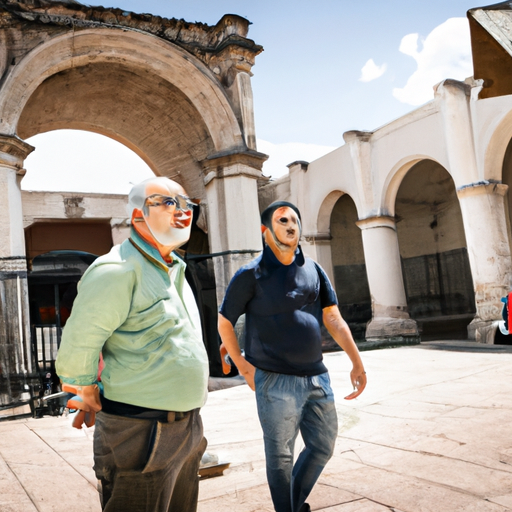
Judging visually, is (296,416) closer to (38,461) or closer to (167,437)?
(167,437)

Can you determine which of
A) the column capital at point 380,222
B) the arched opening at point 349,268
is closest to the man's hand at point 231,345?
the column capital at point 380,222

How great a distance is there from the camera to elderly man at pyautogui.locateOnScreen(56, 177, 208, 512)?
1.74m

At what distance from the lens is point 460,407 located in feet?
15.4

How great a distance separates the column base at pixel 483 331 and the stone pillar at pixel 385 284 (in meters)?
1.71

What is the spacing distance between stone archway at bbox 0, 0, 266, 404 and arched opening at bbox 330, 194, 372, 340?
821 cm

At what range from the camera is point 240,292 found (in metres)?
2.61

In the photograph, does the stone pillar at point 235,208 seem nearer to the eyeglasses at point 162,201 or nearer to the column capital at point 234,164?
the column capital at point 234,164

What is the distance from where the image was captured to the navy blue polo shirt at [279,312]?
248 centimetres

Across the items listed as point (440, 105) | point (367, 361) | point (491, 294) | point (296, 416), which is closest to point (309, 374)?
point (296, 416)

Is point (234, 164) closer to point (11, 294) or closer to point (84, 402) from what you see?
point (11, 294)

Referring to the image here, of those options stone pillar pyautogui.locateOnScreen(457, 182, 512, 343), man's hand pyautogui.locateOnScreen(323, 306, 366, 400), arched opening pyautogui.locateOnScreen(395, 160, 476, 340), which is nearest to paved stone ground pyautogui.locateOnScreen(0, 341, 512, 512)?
man's hand pyautogui.locateOnScreen(323, 306, 366, 400)

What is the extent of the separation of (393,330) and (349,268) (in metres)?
4.23

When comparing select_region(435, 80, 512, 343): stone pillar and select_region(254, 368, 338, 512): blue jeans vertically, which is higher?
select_region(435, 80, 512, 343): stone pillar

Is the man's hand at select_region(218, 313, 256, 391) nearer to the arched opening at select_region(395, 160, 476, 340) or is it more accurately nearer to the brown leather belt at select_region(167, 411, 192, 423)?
the brown leather belt at select_region(167, 411, 192, 423)
